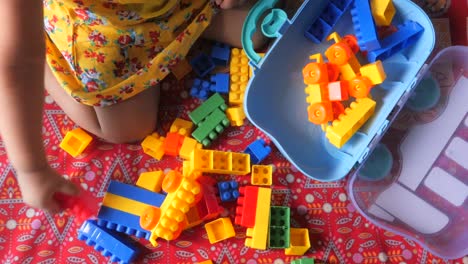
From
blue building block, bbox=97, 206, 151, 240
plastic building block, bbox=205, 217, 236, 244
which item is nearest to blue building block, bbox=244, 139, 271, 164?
plastic building block, bbox=205, 217, 236, 244

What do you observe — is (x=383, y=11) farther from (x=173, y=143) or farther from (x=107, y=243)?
(x=107, y=243)

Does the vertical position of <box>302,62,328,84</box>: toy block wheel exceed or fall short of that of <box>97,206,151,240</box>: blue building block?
it exceeds it

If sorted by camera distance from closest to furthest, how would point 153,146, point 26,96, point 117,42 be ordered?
1. point 26,96
2. point 117,42
3. point 153,146

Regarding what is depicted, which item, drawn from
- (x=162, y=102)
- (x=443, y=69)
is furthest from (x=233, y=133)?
(x=443, y=69)

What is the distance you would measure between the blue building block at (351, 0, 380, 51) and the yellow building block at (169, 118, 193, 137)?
0.33m

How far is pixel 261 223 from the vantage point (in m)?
0.82

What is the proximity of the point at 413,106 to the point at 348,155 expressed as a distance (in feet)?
0.53

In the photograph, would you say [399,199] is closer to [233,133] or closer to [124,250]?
[233,133]

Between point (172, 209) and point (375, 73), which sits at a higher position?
point (375, 73)

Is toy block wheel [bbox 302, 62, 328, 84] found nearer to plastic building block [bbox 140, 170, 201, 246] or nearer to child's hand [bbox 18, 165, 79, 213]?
plastic building block [bbox 140, 170, 201, 246]

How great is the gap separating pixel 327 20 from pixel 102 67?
41 centimetres

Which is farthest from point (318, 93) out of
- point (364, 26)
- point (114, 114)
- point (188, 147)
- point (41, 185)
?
point (41, 185)

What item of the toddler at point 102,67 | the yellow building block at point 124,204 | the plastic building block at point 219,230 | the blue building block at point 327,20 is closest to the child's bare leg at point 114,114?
the toddler at point 102,67

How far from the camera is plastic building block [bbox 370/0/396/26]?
82cm
